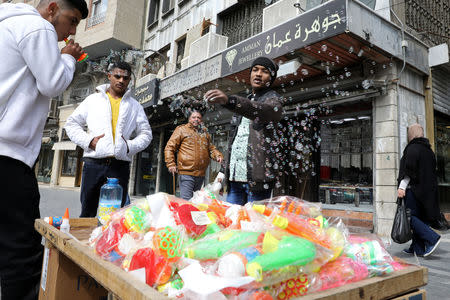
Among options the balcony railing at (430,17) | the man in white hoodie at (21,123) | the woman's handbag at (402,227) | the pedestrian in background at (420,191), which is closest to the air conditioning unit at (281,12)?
the balcony railing at (430,17)

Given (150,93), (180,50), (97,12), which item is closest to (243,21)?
(180,50)

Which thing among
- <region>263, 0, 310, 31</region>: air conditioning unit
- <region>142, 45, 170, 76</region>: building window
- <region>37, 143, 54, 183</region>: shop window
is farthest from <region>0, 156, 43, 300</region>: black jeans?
<region>37, 143, 54, 183</region>: shop window

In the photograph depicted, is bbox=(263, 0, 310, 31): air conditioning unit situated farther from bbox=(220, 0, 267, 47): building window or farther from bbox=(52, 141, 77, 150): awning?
bbox=(52, 141, 77, 150): awning

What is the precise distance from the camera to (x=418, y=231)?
3.96 meters

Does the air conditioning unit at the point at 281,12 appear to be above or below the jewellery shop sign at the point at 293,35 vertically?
above

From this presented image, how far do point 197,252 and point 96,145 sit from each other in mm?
1862

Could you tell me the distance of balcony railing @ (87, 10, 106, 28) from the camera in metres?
16.1

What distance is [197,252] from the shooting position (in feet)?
2.89

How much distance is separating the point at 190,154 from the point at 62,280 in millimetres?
3063

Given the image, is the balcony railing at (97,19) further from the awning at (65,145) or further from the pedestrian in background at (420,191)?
the pedestrian in background at (420,191)

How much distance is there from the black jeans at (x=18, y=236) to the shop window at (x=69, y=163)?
1922 cm

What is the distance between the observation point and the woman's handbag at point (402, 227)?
12.4 feet

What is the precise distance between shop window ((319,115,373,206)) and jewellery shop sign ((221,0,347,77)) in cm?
250

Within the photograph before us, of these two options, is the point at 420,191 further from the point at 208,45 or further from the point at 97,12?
the point at 97,12
